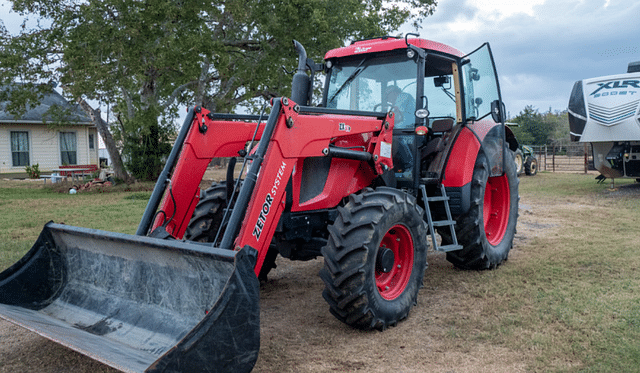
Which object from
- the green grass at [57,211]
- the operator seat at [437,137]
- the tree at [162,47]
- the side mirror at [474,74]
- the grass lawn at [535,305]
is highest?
the tree at [162,47]

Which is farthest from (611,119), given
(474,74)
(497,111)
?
(474,74)

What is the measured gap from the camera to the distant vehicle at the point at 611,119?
13609mm

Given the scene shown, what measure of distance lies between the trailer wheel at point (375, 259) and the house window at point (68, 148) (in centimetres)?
2353

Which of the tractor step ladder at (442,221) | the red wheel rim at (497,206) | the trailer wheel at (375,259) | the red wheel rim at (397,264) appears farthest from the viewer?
the red wheel rim at (497,206)

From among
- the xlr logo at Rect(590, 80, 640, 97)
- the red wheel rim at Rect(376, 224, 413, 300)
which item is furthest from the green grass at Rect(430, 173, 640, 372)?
the xlr logo at Rect(590, 80, 640, 97)

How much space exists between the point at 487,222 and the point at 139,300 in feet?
14.8

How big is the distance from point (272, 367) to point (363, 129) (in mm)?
2240

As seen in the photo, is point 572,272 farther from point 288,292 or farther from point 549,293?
point 288,292

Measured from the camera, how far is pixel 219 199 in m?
5.38

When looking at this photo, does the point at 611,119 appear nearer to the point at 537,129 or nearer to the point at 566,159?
the point at 566,159

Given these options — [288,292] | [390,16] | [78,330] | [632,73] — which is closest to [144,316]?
[78,330]

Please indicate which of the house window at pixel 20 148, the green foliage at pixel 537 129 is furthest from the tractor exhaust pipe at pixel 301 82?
the green foliage at pixel 537 129

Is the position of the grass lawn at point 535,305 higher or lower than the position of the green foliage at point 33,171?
lower

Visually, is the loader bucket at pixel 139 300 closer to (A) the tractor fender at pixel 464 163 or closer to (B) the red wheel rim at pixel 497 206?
(A) the tractor fender at pixel 464 163
